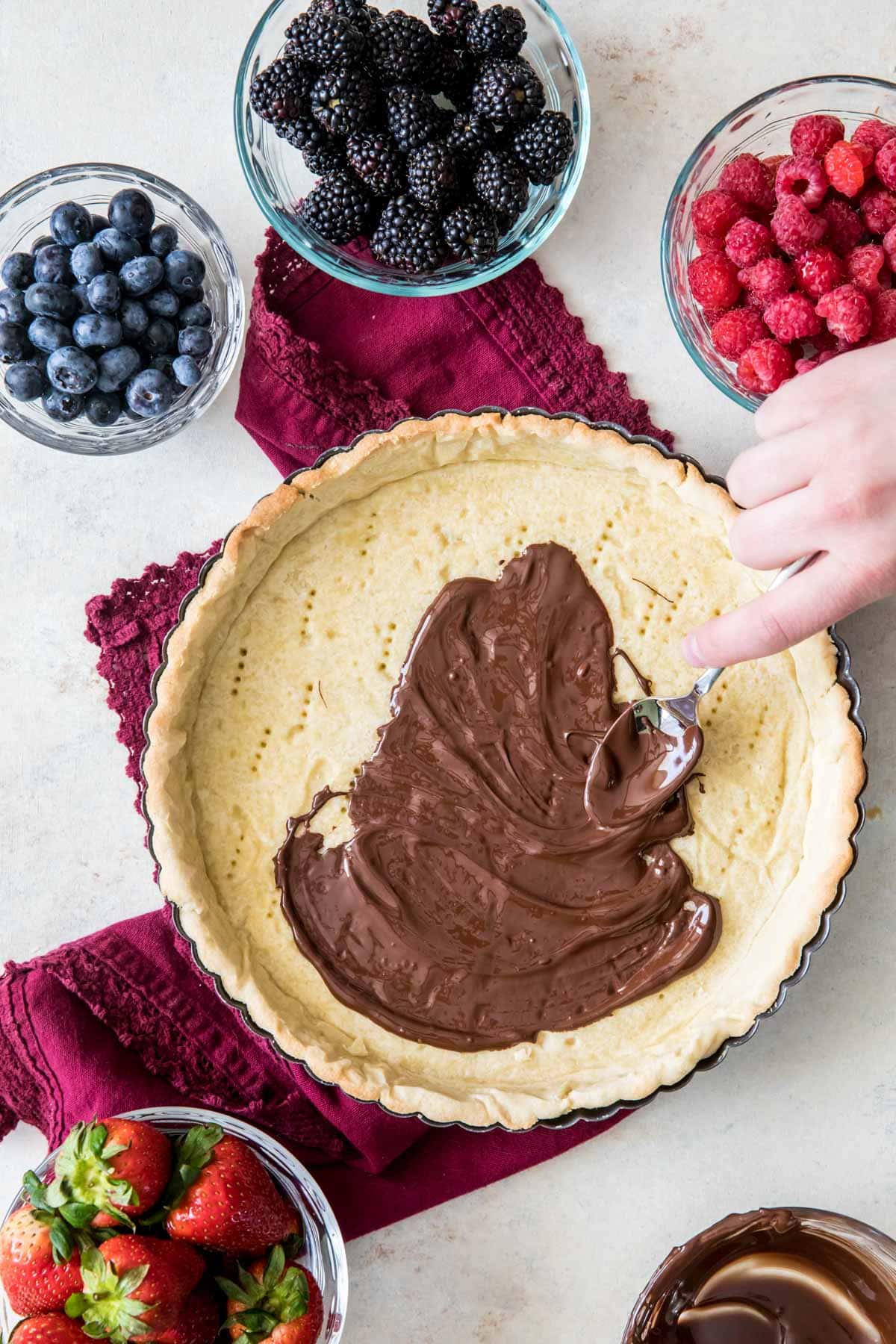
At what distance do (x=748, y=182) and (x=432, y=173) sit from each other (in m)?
0.61

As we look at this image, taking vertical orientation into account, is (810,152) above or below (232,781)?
above

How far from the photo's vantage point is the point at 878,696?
7.84ft

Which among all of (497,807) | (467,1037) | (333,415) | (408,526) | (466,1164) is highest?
(333,415)

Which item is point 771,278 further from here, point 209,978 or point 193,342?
point 209,978

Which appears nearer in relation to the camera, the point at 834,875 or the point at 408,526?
the point at 834,875

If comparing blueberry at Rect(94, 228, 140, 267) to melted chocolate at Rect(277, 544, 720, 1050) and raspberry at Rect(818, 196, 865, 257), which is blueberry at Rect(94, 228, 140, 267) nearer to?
melted chocolate at Rect(277, 544, 720, 1050)

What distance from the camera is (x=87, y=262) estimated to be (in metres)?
2.17

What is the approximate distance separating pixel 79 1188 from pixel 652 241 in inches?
83.8

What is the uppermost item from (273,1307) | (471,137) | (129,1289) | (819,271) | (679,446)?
(471,137)

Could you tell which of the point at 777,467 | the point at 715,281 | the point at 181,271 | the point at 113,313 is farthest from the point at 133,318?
the point at 777,467

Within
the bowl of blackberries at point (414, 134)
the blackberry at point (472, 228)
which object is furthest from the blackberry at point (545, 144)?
the blackberry at point (472, 228)

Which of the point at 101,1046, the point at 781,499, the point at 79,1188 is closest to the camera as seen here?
the point at 781,499

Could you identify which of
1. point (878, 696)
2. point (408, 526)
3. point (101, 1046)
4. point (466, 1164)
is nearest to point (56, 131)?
point (408, 526)

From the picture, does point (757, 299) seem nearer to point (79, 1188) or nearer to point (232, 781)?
point (232, 781)
